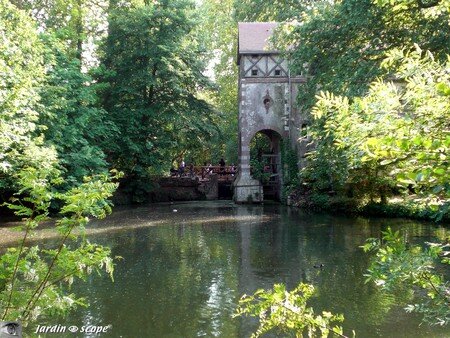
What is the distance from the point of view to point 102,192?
346cm

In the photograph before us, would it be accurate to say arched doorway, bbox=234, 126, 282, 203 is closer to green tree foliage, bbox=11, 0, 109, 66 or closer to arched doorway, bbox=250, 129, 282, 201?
arched doorway, bbox=250, 129, 282, 201

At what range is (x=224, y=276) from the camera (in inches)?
321

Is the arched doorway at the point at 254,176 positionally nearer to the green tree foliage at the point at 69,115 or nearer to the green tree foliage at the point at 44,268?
the green tree foliage at the point at 69,115

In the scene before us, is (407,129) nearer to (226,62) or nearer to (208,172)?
(208,172)

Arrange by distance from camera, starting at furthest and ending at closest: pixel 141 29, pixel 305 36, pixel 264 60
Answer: pixel 264 60, pixel 141 29, pixel 305 36

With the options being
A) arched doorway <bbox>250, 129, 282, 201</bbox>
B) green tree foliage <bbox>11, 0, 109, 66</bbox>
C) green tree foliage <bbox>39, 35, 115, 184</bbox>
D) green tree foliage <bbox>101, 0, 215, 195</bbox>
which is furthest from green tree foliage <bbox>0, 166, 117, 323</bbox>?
arched doorway <bbox>250, 129, 282, 201</bbox>

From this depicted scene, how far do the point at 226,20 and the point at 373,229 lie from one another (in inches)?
1030

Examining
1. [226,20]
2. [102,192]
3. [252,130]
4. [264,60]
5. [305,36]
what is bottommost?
[102,192]

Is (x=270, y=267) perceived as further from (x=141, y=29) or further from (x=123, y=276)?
(x=141, y=29)

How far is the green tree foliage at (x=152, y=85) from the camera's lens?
22922mm

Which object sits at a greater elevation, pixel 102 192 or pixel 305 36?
pixel 305 36

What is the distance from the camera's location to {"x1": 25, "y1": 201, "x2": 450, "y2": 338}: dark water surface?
18.9 feet

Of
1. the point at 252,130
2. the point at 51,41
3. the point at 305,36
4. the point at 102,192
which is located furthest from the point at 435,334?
the point at 252,130

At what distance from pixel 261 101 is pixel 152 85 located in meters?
5.90
